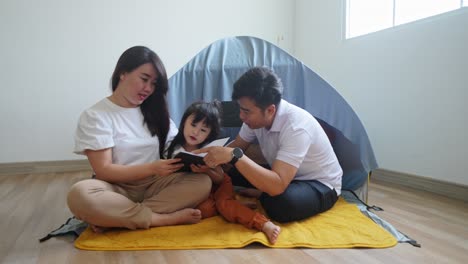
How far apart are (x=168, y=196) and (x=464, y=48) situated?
5.17 ft

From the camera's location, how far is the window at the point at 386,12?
1785mm

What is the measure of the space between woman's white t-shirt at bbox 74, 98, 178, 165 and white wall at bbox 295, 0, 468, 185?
149 centimetres

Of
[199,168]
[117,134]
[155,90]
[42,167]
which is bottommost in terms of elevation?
[42,167]

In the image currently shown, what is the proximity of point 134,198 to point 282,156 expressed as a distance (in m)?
0.57

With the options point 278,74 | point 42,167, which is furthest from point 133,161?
point 42,167

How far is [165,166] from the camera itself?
1.10 m

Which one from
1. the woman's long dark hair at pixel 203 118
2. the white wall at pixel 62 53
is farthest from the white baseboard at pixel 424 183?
the white wall at pixel 62 53

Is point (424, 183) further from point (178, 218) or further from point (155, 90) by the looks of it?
point (155, 90)

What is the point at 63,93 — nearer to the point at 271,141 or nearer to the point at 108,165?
the point at 108,165

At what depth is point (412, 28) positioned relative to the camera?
1.86 m

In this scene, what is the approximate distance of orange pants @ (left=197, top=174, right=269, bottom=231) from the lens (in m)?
1.12

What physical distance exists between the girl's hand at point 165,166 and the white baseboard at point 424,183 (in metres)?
1.42


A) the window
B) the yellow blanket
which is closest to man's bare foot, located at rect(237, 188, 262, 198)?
the yellow blanket

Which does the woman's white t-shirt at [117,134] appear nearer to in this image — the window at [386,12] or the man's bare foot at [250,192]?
the man's bare foot at [250,192]
